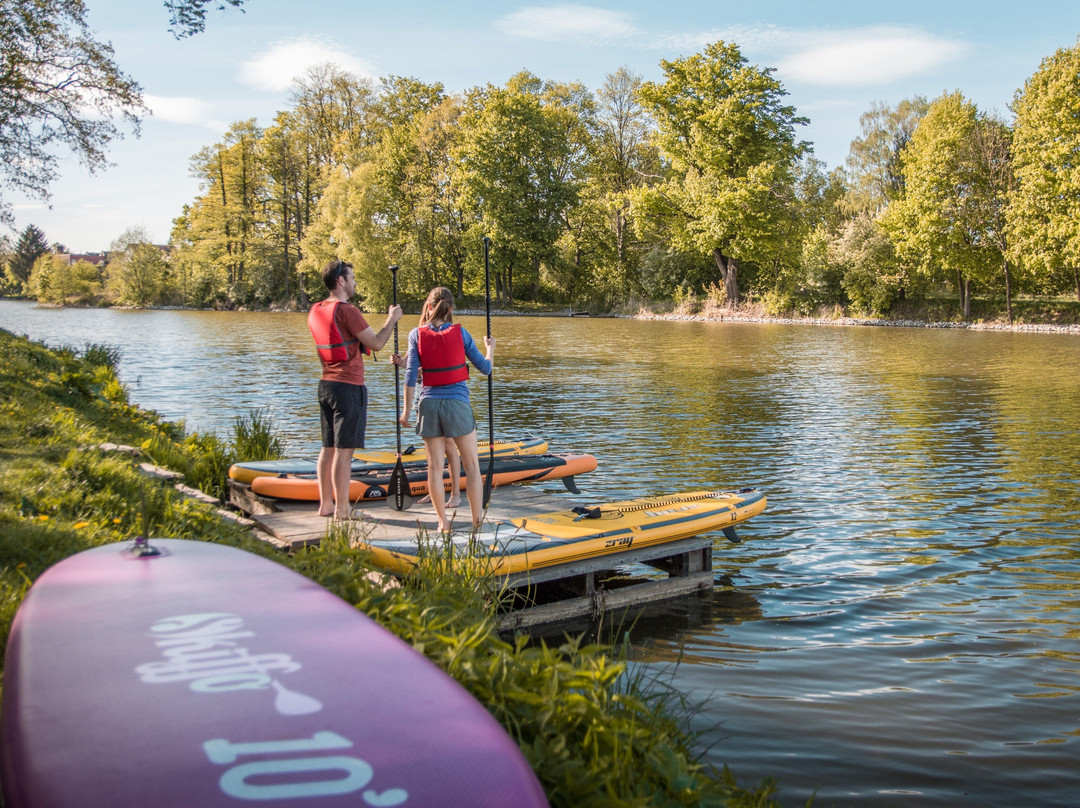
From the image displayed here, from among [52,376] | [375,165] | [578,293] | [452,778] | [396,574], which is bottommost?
[396,574]

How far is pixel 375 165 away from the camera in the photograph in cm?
5912

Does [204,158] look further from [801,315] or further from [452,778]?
[452,778]

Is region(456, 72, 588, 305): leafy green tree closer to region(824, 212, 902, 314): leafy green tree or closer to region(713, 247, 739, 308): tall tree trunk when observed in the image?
region(713, 247, 739, 308): tall tree trunk

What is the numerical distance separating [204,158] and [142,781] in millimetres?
76881

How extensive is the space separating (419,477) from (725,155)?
41.2 meters

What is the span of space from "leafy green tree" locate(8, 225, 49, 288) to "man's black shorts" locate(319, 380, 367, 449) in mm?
115766

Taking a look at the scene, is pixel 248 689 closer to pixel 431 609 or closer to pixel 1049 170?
pixel 431 609

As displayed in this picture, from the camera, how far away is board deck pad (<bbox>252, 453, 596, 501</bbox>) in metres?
7.50

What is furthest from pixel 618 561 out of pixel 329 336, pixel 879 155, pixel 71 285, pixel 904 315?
pixel 71 285

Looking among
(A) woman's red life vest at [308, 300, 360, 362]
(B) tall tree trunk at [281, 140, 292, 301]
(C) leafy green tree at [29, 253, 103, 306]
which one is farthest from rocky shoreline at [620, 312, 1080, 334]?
(C) leafy green tree at [29, 253, 103, 306]

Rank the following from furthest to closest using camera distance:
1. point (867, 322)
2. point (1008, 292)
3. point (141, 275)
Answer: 1. point (141, 275)
2. point (867, 322)
3. point (1008, 292)

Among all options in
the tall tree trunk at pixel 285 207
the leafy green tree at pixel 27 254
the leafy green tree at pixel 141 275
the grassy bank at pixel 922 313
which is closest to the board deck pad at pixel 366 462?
the grassy bank at pixel 922 313

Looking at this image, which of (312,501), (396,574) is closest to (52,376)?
(312,501)

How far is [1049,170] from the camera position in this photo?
38250mm
